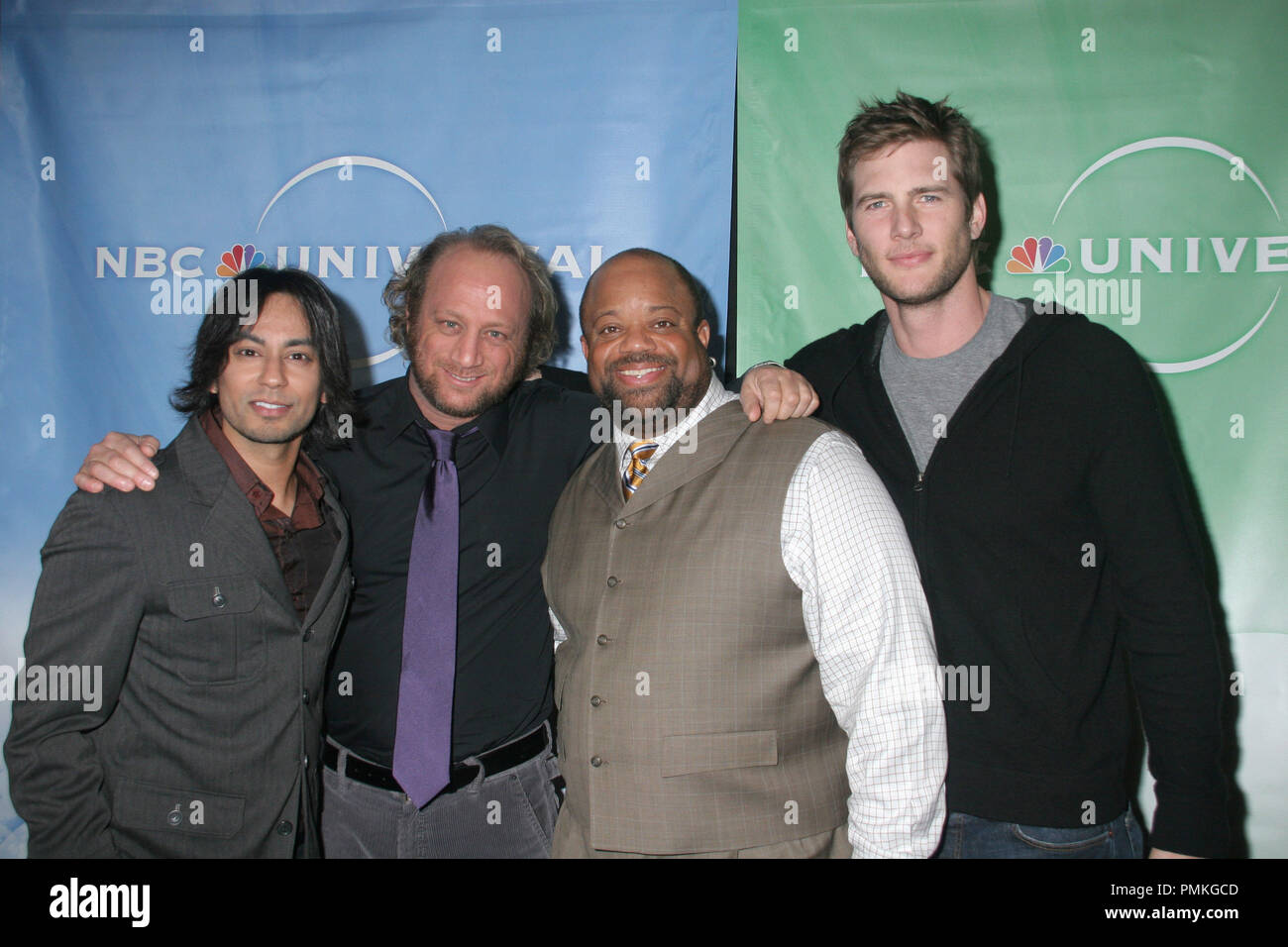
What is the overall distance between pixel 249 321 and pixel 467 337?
50cm

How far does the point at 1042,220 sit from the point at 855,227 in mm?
1118

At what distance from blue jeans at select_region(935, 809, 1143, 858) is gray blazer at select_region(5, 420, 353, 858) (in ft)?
4.61

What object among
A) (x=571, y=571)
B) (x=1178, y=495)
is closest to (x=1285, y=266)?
(x=1178, y=495)

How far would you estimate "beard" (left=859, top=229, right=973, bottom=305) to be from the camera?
180cm

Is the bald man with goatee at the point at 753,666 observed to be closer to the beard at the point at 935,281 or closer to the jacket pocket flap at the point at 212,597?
the beard at the point at 935,281

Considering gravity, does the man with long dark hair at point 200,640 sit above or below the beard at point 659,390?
below

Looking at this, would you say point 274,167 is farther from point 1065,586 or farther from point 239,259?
point 1065,586

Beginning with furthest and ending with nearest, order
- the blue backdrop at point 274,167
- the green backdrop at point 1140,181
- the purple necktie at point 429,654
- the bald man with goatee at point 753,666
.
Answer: the blue backdrop at point 274,167 → the green backdrop at point 1140,181 → the purple necktie at point 429,654 → the bald man with goatee at point 753,666

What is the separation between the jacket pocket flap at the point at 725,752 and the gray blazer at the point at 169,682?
2.79ft

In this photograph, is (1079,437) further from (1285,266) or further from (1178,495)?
(1285,266)

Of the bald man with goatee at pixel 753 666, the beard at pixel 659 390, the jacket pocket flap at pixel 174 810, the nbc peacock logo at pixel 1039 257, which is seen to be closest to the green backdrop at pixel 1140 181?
the nbc peacock logo at pixel 1039 257

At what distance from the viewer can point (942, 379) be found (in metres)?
1.82

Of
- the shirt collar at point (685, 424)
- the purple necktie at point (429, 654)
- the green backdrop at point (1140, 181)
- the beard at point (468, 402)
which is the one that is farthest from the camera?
the green backdrop at point (1140, 181)

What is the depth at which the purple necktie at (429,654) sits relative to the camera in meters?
1.88
